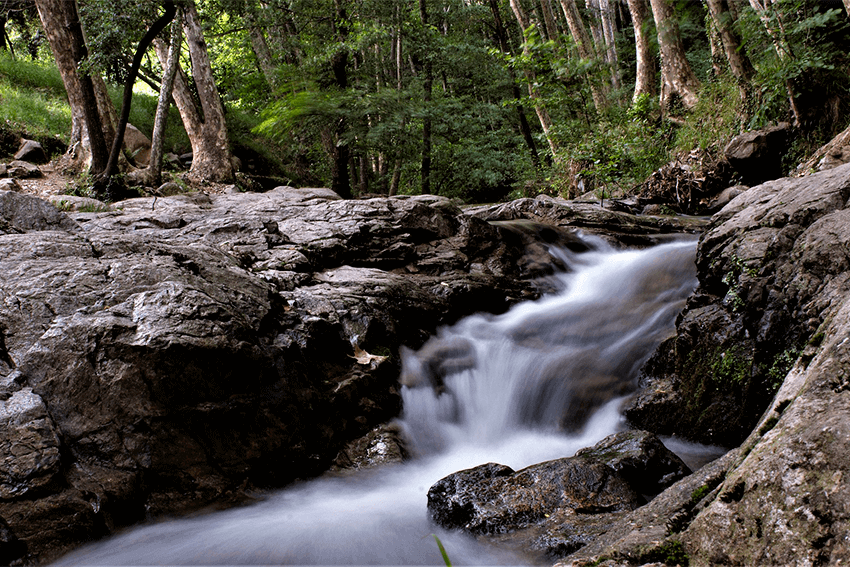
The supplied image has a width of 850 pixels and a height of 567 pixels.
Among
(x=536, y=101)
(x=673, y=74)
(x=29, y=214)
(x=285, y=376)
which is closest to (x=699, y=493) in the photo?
(x=285, y=376)

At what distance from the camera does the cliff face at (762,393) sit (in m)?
1.46

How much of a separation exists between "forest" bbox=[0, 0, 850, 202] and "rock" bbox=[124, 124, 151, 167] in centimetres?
99

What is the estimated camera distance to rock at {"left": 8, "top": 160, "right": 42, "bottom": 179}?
Answer: 1284cm

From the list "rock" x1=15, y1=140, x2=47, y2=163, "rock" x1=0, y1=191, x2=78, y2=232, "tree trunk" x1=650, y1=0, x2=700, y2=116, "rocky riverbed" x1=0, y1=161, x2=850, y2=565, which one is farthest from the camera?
"rock" x1=15, y1=140, x2=47, y2=163

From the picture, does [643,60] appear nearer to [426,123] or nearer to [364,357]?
[426,123]

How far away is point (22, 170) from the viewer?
13.0 meters

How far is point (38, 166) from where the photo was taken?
45.3 feet

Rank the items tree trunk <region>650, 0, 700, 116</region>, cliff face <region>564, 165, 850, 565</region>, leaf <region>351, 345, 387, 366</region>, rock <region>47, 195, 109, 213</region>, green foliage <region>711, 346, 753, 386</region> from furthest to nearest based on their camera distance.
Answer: tree trunk <region>650, 0, 700, 116</region>, rock <region>47, 195, 109, 213</region>, leaf <region>351, 345, 387, 366</region>, green foliage <region>711, 346, 753, 386</region>, cliff face <region>564, 165, 850, 565</region>

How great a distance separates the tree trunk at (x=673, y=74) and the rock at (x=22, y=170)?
15.2 metres

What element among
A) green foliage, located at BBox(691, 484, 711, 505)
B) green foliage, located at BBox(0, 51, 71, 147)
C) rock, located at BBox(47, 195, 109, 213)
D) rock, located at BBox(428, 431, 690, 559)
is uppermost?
green foliage, located at BBox(0, 51, 71, 147)

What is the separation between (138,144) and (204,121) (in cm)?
267

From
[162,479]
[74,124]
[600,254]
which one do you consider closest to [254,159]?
[74,124]

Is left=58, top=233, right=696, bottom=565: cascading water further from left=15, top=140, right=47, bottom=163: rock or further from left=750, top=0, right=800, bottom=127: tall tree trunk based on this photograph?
left=15, top=140, right=47, bottom=163: rock

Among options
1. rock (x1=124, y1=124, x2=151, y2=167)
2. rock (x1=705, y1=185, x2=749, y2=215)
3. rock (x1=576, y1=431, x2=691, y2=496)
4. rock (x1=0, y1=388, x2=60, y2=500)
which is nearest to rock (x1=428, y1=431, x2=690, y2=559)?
rock (x1=576, y1=431, x2=691, y2=496)
